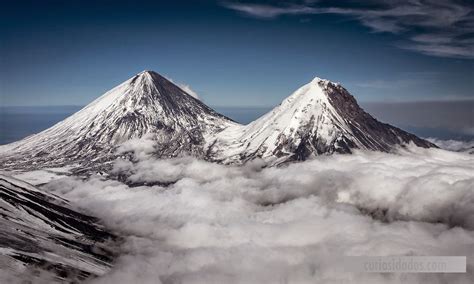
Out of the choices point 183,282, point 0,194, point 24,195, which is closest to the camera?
point 0,194

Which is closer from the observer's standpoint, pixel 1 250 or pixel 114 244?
pixel 1 250

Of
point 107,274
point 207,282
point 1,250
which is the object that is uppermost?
point 1,250

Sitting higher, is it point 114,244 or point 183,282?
point 114,244

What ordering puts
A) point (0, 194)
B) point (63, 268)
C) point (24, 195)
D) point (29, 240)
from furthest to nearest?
point (24, 195)
point (0, 194)
point (29, 240)
point (63, 268)

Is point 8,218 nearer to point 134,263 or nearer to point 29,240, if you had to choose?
point 29,240

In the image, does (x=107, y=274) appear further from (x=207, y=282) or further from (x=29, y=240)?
(x=207, y=282)

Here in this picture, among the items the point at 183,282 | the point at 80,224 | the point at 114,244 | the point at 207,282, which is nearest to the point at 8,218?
the point at 80,224

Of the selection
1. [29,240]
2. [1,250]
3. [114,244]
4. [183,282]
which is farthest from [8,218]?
[183,282]
